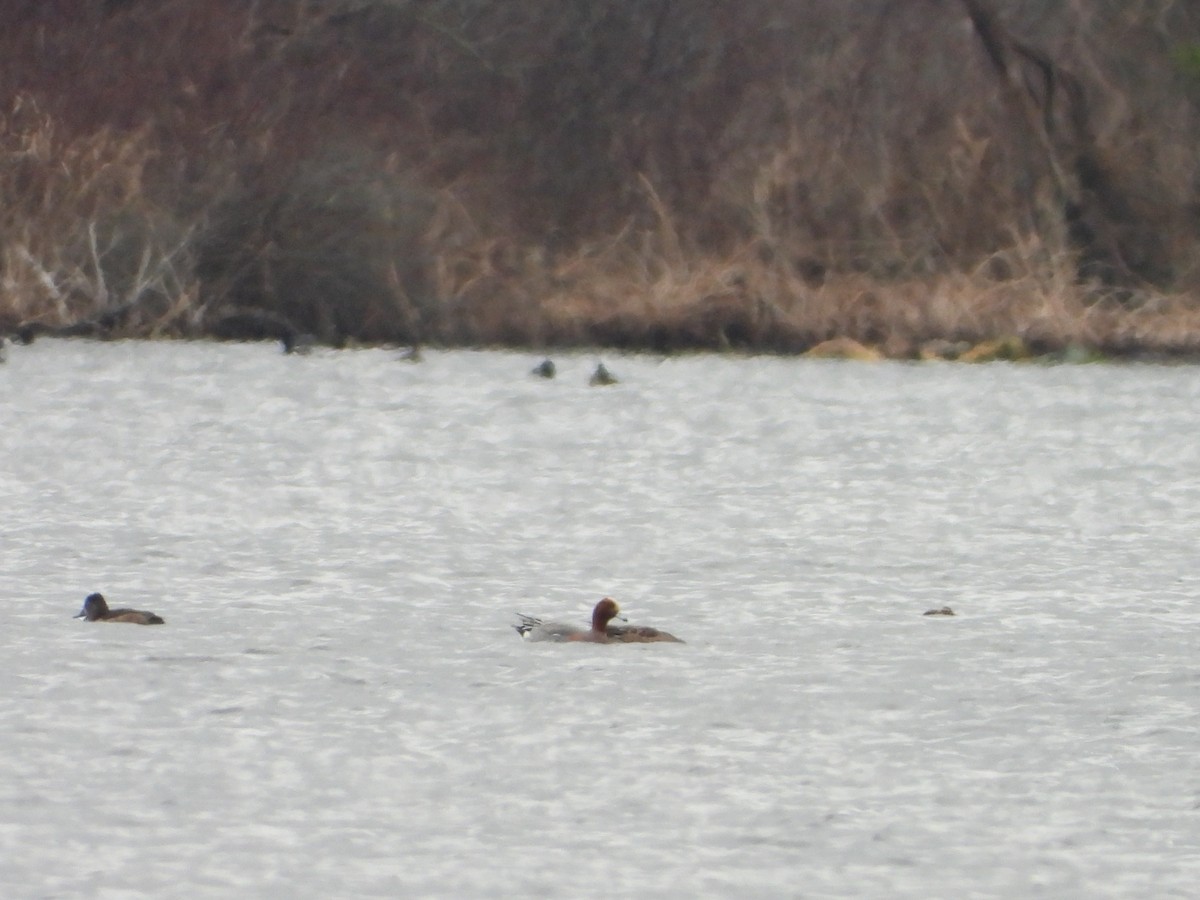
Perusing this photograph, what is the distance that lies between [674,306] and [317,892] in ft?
73.2

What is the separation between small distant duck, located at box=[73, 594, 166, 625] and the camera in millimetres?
9750

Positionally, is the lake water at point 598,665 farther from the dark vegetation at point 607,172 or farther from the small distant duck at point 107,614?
the dark vegetation at point 607,172

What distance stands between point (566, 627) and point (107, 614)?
1.49 m

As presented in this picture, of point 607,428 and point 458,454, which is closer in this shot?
point 458,454

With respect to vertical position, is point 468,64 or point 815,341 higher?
point 468,64

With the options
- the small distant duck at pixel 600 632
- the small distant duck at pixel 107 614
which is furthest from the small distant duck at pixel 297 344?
the small distant duck at pixel 600 632

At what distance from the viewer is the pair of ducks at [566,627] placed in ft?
31.0

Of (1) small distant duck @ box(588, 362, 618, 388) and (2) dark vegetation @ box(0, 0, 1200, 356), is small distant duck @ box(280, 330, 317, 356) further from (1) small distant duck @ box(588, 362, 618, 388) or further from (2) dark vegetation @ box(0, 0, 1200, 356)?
(1) small distant duck @ box(588, 362, 618, 388)

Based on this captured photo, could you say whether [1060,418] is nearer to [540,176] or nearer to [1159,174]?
[1159,174]

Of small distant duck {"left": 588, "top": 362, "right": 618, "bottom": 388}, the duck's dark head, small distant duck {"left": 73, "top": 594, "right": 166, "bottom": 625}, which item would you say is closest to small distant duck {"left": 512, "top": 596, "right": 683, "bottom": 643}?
small distant duck {"left": 73, "top": 594, "right": 166, "bottom": 625}

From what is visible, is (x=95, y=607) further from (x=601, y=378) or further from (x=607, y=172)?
(x=607, y=172)

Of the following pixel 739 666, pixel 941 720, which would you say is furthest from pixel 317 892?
pixel 739 666

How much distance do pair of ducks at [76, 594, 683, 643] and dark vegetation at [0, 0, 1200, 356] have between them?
58.4ft

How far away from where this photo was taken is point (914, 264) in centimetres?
3066
